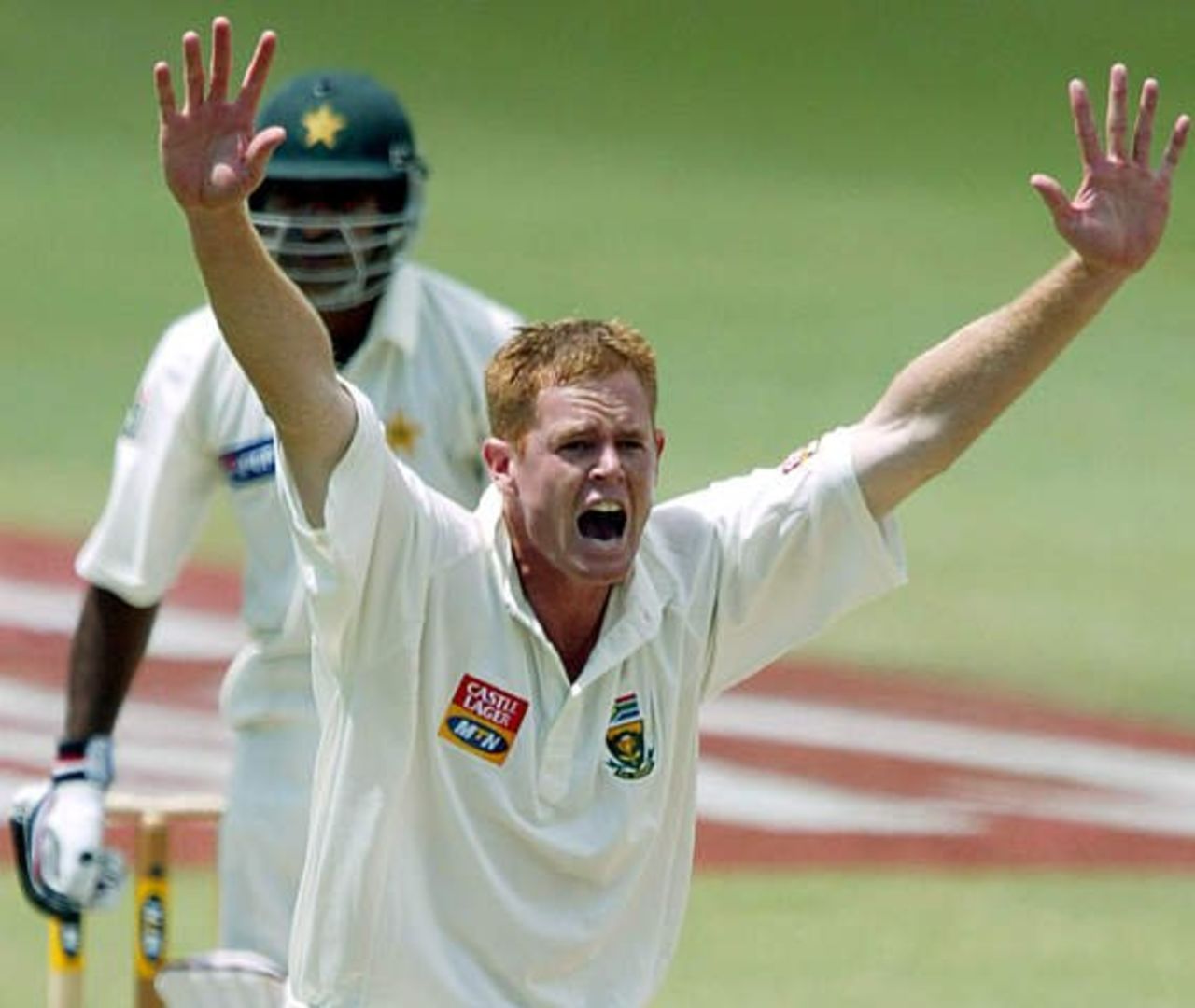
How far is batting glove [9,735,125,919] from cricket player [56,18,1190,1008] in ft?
4.32

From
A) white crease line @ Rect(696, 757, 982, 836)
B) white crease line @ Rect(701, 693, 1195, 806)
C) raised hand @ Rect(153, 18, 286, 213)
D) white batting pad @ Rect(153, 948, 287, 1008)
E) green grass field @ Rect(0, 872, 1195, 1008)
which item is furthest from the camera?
white crease line @ Rect(701, 693, 1195, 806)

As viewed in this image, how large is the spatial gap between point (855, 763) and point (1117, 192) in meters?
4.25

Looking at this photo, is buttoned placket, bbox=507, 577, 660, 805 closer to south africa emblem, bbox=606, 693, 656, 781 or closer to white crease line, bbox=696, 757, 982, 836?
south africa emblem, bbox=606, 693, 656, 781

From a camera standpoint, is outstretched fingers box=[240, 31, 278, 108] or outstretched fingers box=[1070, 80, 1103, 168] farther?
outstretched fingers box=[1070, 80, 1103, 168]

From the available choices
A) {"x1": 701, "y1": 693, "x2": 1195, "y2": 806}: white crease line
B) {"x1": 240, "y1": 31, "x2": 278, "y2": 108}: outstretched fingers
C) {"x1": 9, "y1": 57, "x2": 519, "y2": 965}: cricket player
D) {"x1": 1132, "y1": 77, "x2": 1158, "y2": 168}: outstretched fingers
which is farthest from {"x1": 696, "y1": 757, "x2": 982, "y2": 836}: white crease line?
{"x1": 240, "y1": 31, "x2": 278, "y2": 108}: outstretched fingers

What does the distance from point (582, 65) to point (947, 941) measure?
8.83 metres

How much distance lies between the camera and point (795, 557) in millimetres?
4684

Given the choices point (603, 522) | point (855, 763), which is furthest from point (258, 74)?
point (855, 763)

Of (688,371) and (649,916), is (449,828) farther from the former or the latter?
(688,371)

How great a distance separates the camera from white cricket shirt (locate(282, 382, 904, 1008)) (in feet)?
14.4

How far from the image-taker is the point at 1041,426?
37.6ft

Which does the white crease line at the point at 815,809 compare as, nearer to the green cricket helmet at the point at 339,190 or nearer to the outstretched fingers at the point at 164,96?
the green cricket helmet at the point at 339,190

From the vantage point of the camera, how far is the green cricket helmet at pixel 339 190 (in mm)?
5965

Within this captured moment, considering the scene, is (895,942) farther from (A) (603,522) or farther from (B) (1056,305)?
(A) (603,522)
